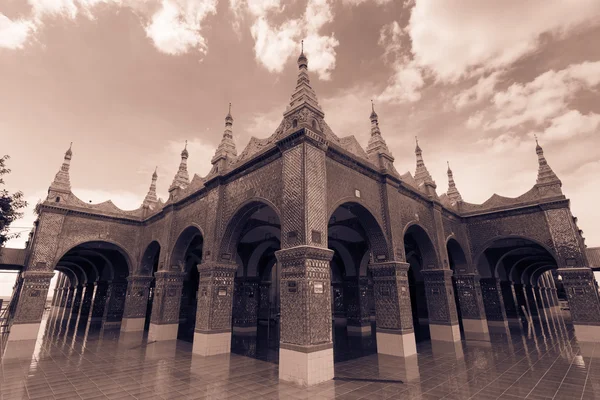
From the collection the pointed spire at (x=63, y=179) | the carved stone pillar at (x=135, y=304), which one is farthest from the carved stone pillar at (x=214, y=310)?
the pointed spire at (x=63, y=179)

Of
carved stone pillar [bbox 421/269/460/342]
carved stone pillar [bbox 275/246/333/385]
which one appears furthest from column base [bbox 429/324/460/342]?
carved stone pillar [bbox 275/246/333/385]

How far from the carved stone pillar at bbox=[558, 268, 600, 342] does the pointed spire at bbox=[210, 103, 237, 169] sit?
1627 centimetres

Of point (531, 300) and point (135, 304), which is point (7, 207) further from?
point (531, 300)

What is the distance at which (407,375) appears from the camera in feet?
27.4

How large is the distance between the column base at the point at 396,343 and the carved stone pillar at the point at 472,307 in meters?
5.96

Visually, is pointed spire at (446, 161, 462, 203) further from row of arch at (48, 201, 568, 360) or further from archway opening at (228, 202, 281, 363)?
archway opening at (228, 202, 281, 363)

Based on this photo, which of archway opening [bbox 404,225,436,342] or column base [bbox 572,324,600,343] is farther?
archway opening [bbox 404,225,436,342]

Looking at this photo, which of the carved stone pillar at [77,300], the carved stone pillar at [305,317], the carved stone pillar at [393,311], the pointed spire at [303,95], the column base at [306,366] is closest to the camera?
the column base at [306,366]

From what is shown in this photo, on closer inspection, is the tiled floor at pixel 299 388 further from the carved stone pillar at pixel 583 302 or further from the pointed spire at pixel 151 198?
the pointed spire at pixel 151 198

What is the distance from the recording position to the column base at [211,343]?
36.1ft

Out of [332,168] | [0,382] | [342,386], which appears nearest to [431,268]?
[332,168]

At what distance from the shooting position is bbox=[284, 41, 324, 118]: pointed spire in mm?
10141

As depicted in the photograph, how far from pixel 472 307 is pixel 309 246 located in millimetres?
12524

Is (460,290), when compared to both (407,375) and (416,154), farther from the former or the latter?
(407,375)
